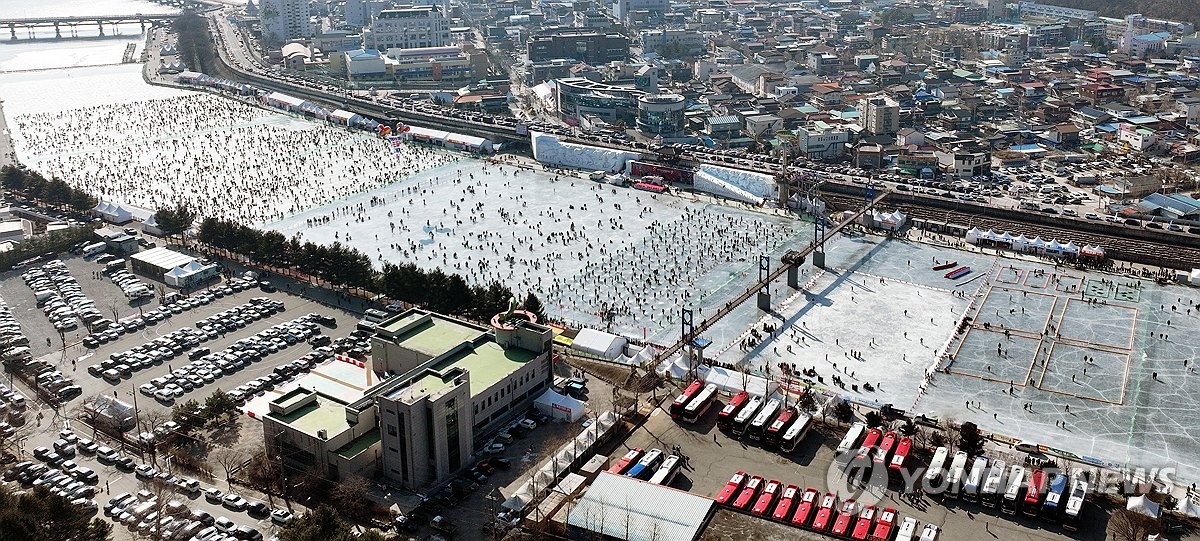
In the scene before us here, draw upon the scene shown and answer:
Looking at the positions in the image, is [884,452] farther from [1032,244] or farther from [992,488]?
[1032,244]

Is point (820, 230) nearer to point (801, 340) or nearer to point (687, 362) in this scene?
point (801, 340)

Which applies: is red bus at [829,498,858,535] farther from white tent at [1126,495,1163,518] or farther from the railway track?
the railway track

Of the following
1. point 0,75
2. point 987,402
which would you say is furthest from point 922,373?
point 0,75

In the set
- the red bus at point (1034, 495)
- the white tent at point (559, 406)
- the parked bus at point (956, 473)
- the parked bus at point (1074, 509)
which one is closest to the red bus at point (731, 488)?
the parked bus at point (956, 473)

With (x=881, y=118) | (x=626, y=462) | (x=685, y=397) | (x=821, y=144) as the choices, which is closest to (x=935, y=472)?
(x=685, y=397)

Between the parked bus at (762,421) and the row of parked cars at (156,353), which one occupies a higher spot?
the row of parked cars at (156,353)

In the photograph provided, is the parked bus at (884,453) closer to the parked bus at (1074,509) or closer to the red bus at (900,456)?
the red bus at (900,456)
